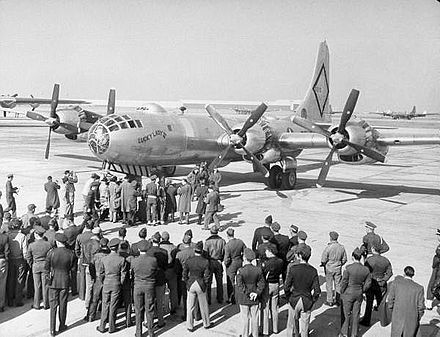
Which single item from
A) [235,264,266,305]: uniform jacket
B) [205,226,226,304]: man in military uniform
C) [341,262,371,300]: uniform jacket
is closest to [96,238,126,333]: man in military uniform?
[205,226,226,304]: man in military uniform

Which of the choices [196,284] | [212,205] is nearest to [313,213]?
[212,205]

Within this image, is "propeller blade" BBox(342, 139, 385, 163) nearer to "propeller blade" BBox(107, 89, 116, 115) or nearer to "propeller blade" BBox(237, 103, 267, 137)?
"propeller blade" BBox(237, 103, 267, 137)

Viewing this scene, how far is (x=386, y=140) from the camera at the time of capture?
21.6 metres

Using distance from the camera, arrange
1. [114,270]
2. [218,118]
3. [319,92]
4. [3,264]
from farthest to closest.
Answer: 1. [319,92]
2. [218,118]
3. [3,264]
4. [114,270]

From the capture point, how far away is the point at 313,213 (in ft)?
61.0

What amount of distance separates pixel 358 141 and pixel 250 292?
14.3 meters

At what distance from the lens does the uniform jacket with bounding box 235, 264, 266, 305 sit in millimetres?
7965

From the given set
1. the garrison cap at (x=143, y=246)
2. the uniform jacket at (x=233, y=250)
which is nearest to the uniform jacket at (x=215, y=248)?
the uniform jacket at (x=233, y=250)

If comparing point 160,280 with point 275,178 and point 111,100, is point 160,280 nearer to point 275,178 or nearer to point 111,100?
point 275,178

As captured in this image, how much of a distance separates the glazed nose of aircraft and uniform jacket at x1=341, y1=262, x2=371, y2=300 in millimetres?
13532

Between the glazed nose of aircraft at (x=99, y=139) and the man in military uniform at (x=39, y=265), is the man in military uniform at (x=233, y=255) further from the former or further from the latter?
the glazed nose of aircraft at (x=99, y=139)

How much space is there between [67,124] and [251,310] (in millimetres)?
23269

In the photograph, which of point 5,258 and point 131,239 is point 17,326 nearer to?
point 5,258

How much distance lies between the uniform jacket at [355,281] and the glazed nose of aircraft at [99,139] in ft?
44.4
